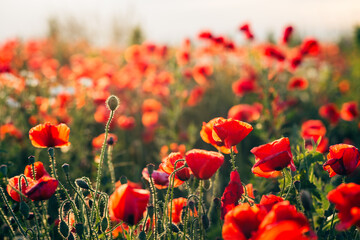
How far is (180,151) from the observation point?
2414 millimetres

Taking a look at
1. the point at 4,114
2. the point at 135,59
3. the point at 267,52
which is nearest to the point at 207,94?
the point at 135,59

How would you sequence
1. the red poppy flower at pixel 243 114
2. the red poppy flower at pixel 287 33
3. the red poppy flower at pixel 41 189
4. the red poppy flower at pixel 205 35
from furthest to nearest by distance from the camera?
the red poppy flower at pixel 205 35 → the red poppy flower at pixel 287 33 → the red poppy flower at pixel 243 114 → the red poppy flower at pixel 41 189

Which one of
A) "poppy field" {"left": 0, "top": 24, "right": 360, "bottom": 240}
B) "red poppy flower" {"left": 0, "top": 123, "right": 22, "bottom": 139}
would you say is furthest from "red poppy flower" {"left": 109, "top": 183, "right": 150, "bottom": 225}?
"red poppy flower" {"left": 0, "top": 123, "right": 22, "bottom": 139}

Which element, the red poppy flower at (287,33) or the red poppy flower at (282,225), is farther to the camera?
the red poppy flower at (287,33)

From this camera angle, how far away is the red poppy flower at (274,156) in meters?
1.14

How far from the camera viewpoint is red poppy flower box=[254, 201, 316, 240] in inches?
30.0

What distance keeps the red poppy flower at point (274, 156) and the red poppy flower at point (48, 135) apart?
25.7 inches

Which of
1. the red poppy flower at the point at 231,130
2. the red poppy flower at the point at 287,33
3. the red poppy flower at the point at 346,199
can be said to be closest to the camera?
the red poppy flower at the point at 346,199

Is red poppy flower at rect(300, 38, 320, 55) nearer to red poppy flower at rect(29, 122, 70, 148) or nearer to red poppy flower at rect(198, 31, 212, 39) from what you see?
red poppy flower at rect(198, 31, 212, 39)

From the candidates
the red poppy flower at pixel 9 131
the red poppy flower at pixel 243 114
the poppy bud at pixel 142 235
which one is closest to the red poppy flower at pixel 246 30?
the red poppy flower at pixel 243 114

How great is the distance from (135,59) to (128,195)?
11.4 feet

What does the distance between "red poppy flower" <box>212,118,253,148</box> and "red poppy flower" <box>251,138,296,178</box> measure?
0.29 feet

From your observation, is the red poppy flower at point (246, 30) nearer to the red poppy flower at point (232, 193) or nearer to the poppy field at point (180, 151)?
the poppy field at point (180, 151)

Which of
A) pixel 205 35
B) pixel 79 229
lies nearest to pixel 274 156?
pixel 79 229
